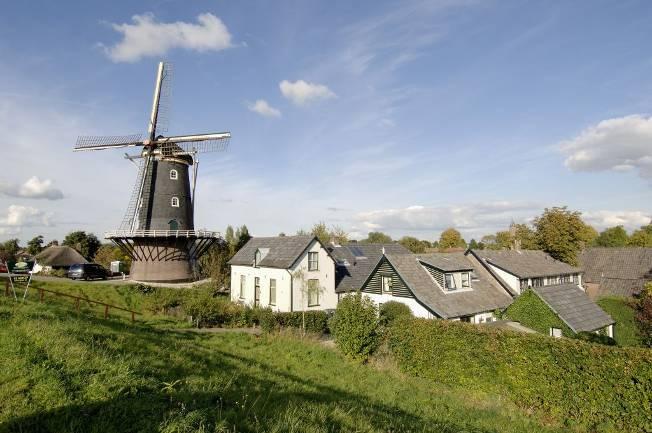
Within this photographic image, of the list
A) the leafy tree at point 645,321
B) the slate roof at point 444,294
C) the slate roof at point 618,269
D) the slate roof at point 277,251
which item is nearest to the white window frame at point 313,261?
the slate roof at point 277,251

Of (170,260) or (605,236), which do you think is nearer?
(170,260)

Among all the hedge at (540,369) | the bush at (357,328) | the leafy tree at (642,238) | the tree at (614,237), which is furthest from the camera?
the tree at (614,237)

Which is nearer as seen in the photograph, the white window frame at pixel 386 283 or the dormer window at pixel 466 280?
the white window frame at pixel 386 283

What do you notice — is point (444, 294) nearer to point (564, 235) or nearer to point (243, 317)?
point (243, 317)

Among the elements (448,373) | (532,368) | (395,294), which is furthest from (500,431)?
(395,294)

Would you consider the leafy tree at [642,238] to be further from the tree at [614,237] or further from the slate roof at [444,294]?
the slate roof at [444,294]

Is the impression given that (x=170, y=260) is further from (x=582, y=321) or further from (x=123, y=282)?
(x=582, y=321)

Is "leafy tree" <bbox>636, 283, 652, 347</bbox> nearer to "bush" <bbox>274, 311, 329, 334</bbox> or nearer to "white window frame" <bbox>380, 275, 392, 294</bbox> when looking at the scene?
"white window frame" <bbox>380, 275, 392, 294</bbox>

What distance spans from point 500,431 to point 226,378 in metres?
7.23

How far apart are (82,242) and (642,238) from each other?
99495mm

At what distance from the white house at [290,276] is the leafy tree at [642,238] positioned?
221ft

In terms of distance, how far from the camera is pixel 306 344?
18.3 metres

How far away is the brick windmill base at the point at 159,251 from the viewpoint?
33.7 m

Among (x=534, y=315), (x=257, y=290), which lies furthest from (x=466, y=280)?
(x=257, y=290)
